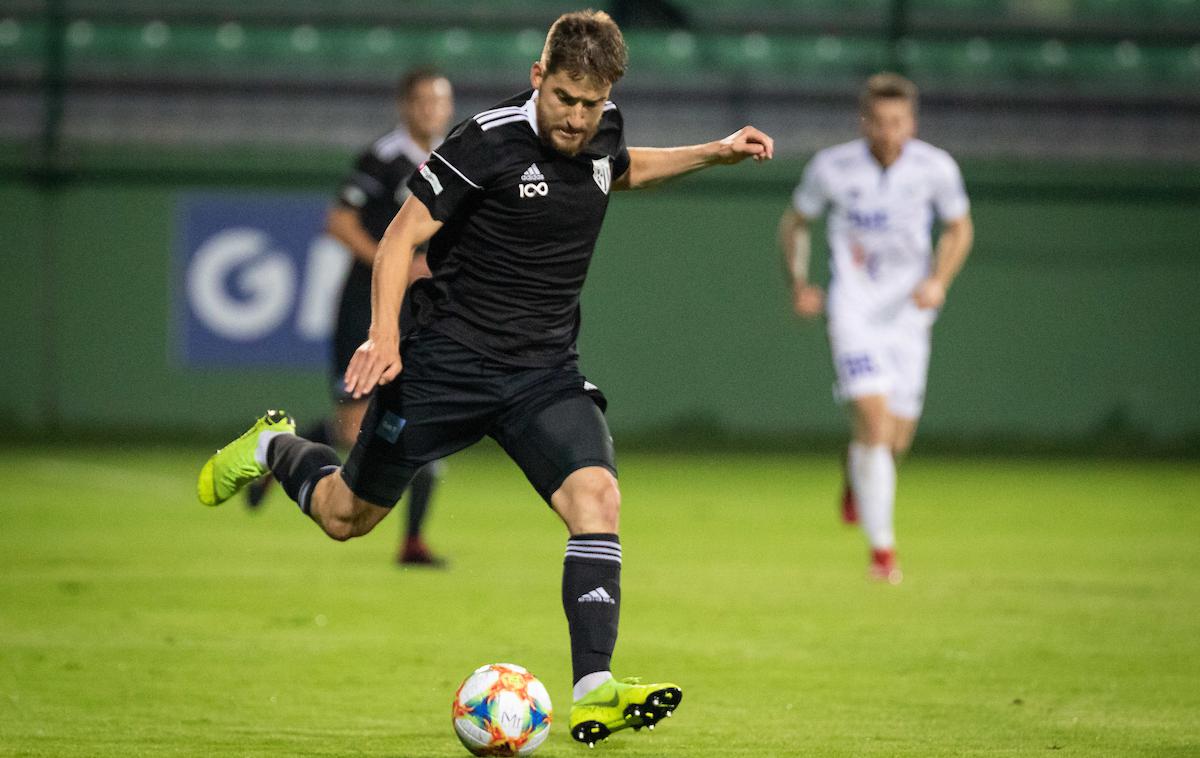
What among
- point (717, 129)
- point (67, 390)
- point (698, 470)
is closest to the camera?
point (698, 470)

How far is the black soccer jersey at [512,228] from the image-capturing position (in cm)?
574

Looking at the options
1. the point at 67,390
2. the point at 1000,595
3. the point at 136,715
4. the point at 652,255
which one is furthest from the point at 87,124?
the point at 136,715

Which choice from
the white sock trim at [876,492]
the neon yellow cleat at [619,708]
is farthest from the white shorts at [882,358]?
the neon yellow cleat at [619,708]

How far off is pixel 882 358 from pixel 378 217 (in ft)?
8.81

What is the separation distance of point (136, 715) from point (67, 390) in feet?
39.0

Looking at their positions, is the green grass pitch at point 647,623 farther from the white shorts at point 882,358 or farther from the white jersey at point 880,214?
the white jersey at point 880,214

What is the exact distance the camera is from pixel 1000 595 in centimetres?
930

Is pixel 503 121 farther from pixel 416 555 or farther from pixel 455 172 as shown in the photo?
pixel 416 555

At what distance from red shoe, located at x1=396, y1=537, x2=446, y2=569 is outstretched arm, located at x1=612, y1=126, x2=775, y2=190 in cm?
420

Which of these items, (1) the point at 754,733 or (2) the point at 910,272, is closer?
(1) the point at 754,733

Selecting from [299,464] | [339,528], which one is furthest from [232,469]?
[339,528]

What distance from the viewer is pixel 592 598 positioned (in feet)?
18.4

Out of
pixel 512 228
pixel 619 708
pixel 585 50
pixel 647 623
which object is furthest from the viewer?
pixel 647 623

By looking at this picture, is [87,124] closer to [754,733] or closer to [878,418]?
[878,418]
